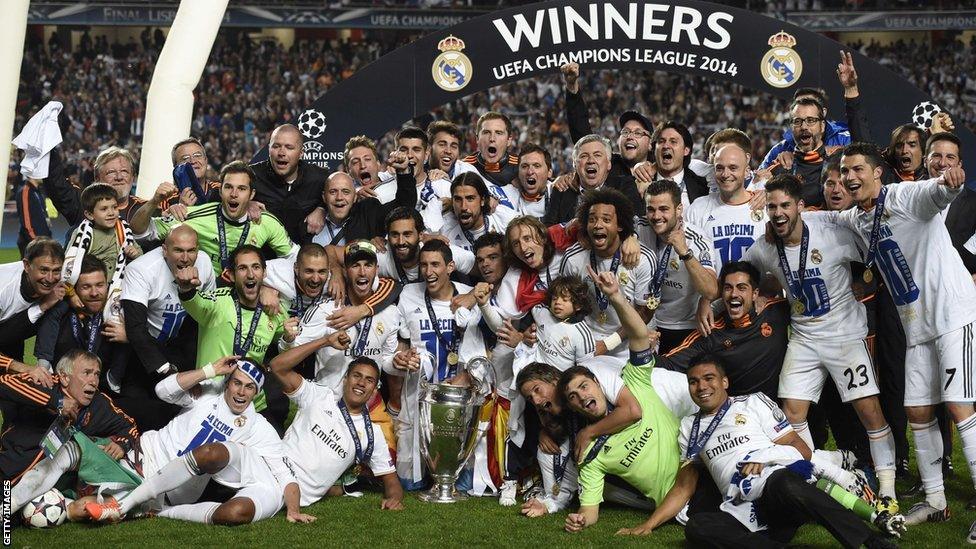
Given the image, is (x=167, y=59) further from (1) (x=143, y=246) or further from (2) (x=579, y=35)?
(2) (x=579, y=35)

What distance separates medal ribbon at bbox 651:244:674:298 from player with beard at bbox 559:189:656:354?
44mm

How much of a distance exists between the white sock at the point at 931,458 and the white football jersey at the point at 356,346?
3090 millimetres

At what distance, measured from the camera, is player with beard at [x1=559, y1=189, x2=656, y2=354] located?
252 inches

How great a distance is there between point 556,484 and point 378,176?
292 centimetres

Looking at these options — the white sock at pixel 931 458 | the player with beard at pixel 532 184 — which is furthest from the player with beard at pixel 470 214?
the white sock at pixel 931 458

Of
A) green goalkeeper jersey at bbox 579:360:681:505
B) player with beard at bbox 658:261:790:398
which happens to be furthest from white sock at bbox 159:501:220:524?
player with beard at bbox 658:261:790:398

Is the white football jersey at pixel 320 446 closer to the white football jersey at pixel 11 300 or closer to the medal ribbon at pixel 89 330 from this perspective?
the medal ribbon at pixel 89 330

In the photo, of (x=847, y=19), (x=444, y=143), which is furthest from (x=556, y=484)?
(x=847, y=19)

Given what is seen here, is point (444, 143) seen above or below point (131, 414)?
above

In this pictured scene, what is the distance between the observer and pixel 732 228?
6855 mm

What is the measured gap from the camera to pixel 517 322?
6742 mm

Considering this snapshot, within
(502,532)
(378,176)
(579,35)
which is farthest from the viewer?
(579,35)

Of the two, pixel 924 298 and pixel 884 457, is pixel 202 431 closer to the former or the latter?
pixel 884 457

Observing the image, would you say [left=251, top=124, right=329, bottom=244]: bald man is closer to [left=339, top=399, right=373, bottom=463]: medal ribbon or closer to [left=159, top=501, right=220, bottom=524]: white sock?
[left=339, top=399, right=373, bottom=463]: medal ribbon
